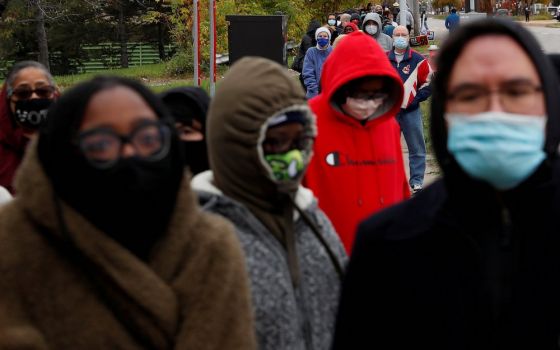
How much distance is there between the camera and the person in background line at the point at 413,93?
34.3 ft

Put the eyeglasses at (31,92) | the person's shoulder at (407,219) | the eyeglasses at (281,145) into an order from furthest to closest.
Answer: the eyeglasses at (31,92) < the eyeglasses at (281,145) < the person's shoulder at (407,219)

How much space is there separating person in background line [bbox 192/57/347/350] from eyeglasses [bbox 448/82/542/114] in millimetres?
1100

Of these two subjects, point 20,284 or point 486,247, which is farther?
point 20,284

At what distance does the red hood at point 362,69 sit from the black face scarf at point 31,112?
1.39 m

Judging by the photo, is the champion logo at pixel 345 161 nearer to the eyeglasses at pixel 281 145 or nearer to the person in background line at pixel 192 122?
the person in background line at pixel 192 122

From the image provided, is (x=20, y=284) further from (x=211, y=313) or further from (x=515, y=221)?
(x=515, y=221)

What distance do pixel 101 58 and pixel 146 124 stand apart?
3903 cm

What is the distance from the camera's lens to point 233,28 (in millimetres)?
12062

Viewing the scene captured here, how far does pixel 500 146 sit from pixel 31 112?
3.10 meters

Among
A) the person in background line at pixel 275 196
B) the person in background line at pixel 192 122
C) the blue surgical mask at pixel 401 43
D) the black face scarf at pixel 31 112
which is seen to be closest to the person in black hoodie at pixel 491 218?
the person in background line at pixel 275 196

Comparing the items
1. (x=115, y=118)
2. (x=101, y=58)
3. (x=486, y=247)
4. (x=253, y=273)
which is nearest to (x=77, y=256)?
(x=115, y=118)

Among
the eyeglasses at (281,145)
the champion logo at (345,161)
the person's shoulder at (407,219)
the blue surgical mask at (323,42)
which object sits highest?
the blue surgical mask at (323,42)

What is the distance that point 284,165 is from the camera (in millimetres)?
3188

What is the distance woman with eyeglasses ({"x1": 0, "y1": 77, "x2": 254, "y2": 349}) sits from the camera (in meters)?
2.44
